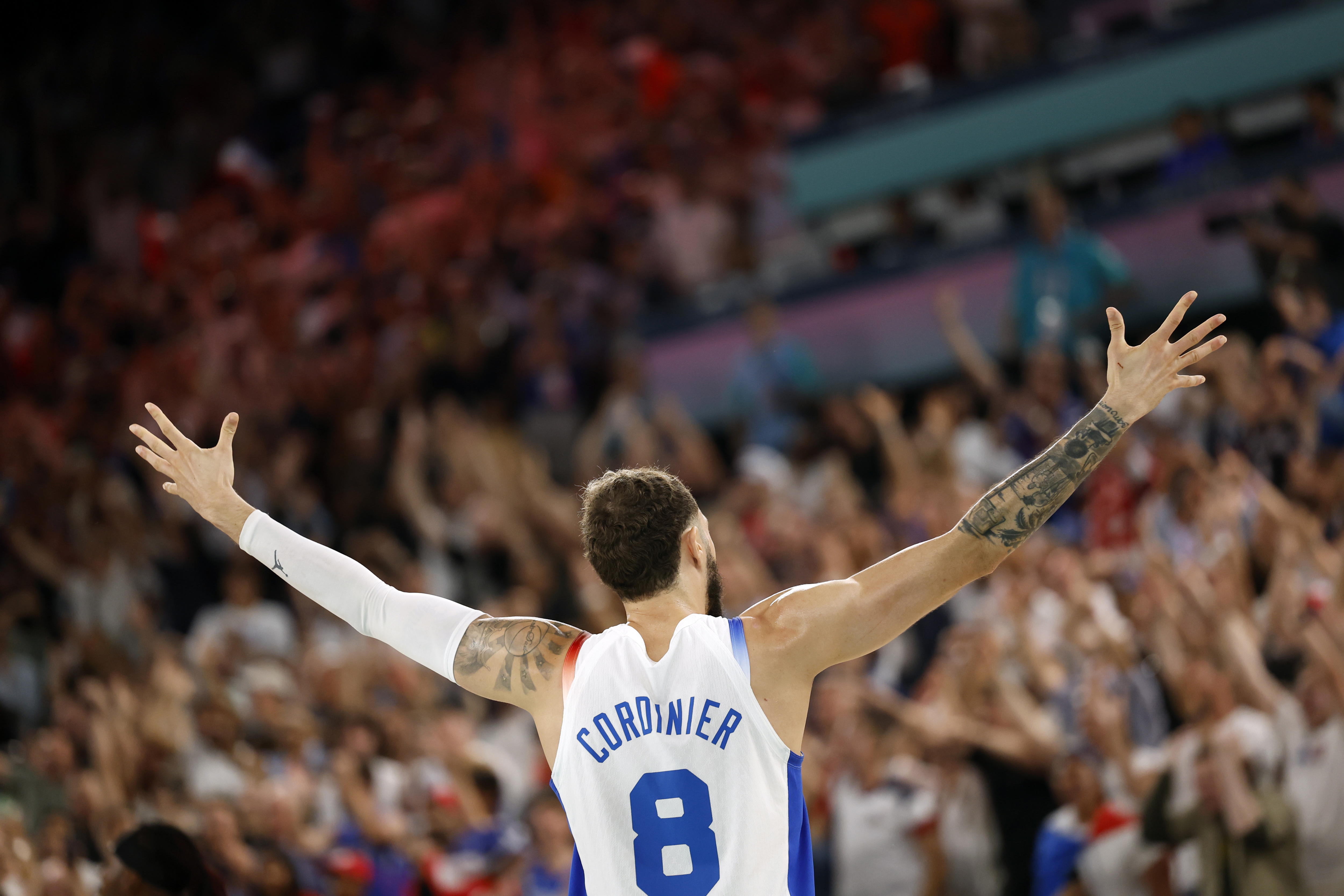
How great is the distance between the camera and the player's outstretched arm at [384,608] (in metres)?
3.09

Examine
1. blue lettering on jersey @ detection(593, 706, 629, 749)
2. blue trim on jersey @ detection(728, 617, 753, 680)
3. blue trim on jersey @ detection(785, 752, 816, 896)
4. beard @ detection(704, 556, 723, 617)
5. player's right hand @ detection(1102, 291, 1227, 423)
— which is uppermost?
player's right hand @ detection(1102, 291, 1227, 423)

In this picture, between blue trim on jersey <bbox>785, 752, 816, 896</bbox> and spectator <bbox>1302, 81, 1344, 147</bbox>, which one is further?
spectator <bbox>1302, 81, 1344, 147</bbox>

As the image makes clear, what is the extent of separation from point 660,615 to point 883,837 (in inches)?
161

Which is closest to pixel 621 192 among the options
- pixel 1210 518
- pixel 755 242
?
pixel 755 242

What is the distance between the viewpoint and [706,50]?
13.2 metres

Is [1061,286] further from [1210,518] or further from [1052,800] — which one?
[1052,800]

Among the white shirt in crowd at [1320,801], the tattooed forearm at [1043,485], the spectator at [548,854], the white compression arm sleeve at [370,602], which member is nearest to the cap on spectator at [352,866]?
the spectator at [548,854]

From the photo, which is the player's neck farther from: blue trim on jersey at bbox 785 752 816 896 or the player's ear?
blue trim on jersey at bbox 785 752 816 896

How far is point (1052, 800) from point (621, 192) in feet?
23.3

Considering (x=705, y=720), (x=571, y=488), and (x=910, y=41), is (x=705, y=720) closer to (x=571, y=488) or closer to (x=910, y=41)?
(x=571, y=488)

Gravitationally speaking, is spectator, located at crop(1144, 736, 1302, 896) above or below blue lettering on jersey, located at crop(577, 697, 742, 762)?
above

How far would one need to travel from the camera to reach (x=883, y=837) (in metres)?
6.73

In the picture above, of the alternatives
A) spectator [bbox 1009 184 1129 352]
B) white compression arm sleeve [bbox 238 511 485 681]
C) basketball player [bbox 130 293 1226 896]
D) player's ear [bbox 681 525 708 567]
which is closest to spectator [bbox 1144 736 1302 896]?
basketball player [bbox 130 293 1226 896]

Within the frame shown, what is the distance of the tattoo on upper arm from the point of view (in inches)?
121
